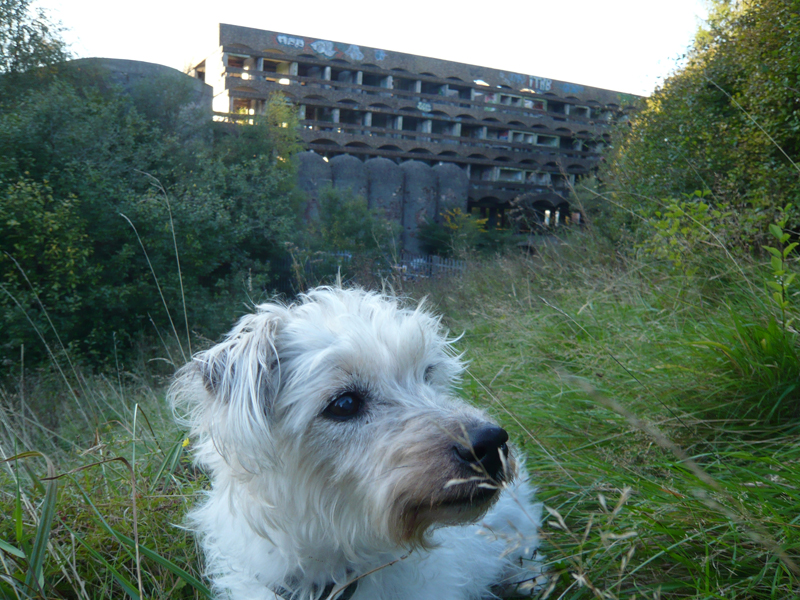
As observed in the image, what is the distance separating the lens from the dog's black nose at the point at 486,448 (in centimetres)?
159

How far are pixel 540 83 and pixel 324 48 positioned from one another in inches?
549

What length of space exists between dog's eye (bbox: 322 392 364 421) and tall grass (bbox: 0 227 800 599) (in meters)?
0.72

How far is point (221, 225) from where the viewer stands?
46.6 ft

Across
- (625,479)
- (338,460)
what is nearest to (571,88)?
(625,479)

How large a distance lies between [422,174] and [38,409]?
72.3ft

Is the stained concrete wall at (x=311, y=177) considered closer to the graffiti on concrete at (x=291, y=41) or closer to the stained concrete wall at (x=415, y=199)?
the stained concrete wall at (x=415, y=199)

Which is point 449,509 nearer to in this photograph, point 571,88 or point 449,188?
point 449,188

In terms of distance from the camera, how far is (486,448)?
5.28 ft

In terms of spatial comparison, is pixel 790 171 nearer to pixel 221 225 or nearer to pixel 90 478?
pixel 90 478

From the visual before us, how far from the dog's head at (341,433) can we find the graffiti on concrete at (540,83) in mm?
34678

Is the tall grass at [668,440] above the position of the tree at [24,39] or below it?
below

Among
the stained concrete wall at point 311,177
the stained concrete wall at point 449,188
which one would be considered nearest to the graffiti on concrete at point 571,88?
the stained concrete wall at point 449,188

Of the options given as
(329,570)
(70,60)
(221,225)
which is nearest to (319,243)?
(221,225)

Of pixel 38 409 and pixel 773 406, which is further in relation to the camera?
pixel 38 409
